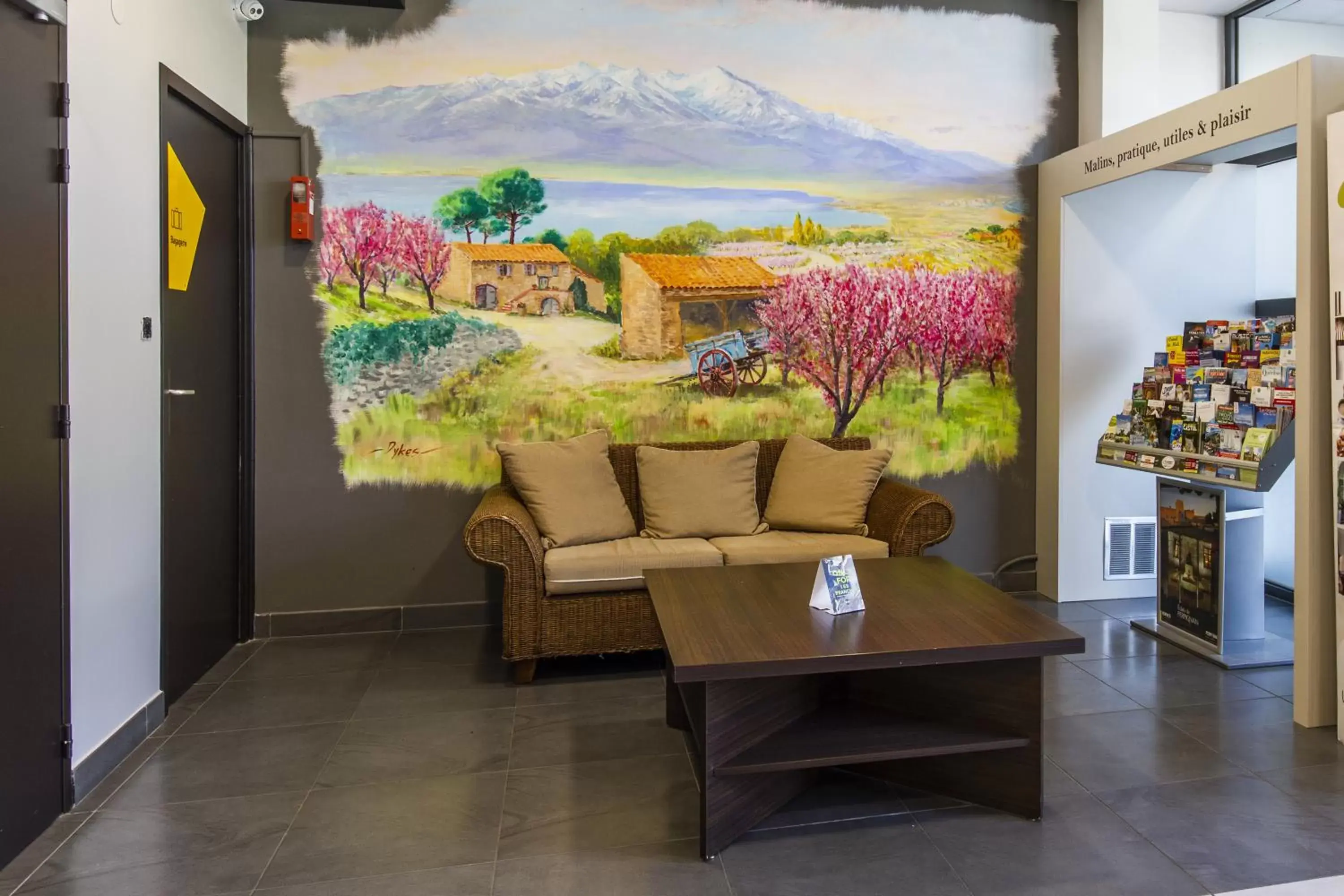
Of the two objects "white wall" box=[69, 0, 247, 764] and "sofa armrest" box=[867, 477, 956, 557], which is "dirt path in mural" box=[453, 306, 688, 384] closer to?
"sofa armrest" box=[867, 477, 956, 557]

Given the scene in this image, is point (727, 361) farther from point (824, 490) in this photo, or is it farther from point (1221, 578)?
point (1221, 578)

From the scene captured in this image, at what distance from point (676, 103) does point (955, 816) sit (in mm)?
3412

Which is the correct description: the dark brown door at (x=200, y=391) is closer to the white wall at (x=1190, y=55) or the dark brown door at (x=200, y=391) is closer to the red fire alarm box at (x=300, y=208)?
the red fire alarm box at (x=300, y=208)

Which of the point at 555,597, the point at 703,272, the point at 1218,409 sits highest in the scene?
the point at 703,272

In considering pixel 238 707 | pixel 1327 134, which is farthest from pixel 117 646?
pixel 1327 134

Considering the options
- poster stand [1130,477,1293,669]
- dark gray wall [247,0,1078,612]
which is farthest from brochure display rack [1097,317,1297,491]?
dark gray wall [247,0,1078,612]

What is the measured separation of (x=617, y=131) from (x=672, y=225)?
20.6 inches

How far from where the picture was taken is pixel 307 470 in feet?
13.1

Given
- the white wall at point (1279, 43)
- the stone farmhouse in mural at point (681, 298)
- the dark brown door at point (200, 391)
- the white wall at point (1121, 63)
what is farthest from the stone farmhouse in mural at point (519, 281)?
the white wall at point (1279, 43)

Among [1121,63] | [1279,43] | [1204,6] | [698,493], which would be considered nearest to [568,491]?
[698,493]

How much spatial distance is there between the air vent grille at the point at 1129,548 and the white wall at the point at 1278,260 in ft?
1.71

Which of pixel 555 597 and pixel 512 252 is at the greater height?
pixel 512 252

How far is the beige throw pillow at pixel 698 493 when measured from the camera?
3.86 m

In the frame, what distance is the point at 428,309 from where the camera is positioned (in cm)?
408
